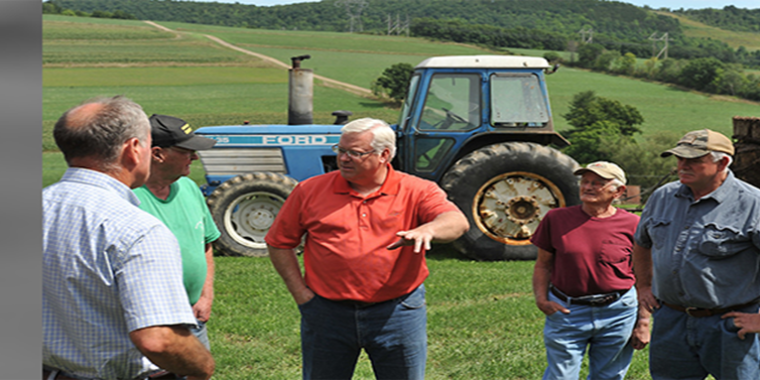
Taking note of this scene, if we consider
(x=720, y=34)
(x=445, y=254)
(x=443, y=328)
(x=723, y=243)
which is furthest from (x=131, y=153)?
(x=720, y=34)

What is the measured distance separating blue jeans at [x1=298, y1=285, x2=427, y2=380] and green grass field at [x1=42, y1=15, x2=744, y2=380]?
122cm

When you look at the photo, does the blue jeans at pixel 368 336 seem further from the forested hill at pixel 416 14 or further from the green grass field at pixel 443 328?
the forested hill at pixel 416 14

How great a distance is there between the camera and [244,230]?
7.27 m

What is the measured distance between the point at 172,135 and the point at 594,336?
6.99 feet

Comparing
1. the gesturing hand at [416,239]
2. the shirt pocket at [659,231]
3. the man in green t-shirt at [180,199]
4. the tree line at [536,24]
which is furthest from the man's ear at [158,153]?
the tree line at [536,24]

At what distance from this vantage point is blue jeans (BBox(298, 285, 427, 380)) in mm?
2488

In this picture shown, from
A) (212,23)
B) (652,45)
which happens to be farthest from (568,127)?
(212,23)

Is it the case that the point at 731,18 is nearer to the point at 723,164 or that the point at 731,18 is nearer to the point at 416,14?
the point at 416,14

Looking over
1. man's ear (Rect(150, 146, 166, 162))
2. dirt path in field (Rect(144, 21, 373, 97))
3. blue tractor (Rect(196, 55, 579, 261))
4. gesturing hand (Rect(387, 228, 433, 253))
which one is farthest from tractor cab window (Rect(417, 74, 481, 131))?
dirt path in field (Rect(144, 21, 373, 97))

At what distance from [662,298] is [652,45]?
208ft

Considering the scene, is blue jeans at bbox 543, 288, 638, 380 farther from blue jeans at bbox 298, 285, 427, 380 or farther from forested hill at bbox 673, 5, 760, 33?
forested hill at bbox 673, 5, 760, 33

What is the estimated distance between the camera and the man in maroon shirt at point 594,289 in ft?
9.56

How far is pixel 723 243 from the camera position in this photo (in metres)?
2.59

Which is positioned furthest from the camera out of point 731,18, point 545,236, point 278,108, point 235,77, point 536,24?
point 731,18
